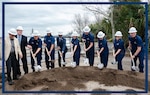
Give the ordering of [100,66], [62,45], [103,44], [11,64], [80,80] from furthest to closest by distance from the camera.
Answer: [80,80]
[11,64]
[100,66]
[62,45]
[103,44]

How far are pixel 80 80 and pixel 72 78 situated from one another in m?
0.14

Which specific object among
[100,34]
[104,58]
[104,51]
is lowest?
[104,58]

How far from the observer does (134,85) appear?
5449 mm

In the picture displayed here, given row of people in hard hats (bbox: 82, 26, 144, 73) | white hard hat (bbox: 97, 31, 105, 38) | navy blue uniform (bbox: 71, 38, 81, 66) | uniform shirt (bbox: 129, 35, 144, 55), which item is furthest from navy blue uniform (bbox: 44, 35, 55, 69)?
uniform shirt (bbox: 129, 35, 144, 55)

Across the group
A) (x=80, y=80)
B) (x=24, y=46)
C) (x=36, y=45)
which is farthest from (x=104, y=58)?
(x=24, y=46)

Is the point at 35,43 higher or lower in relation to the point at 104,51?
higher

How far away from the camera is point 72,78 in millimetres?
5461

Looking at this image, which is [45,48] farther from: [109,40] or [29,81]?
[109,40]

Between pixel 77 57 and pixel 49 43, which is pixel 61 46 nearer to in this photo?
pixel 49 43

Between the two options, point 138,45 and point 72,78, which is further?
point 72,78

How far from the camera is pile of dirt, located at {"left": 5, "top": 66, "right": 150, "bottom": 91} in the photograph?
17.4 feet

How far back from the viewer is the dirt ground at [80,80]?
17.3ft

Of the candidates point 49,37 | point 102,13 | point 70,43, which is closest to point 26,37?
point 49,37

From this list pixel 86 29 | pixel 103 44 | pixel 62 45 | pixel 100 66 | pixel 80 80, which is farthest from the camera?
pixel 80 80
